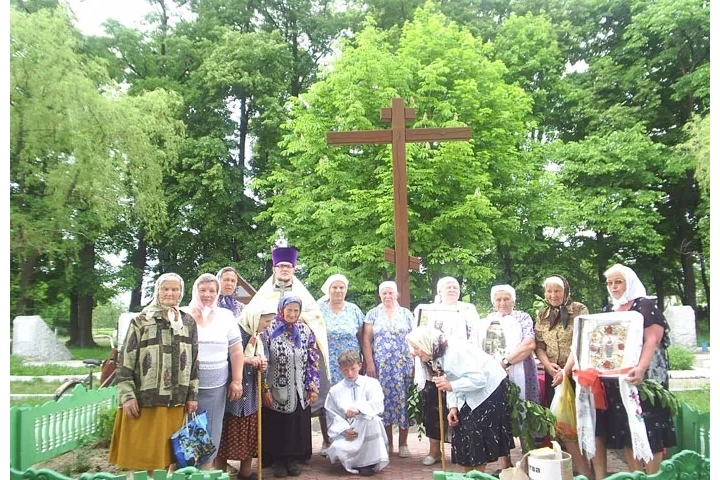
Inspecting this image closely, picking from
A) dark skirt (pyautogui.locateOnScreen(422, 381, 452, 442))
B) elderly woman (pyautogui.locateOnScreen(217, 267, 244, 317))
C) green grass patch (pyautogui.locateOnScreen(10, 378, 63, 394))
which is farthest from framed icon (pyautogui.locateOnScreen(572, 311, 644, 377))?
green grass patch (pyautogui.locateOnScreen(10, 378, 63, 394))

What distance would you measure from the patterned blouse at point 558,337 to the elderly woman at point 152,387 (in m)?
2.54

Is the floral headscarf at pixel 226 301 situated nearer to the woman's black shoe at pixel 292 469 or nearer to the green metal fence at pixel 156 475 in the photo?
the woman's black shoe at pixel 292 469

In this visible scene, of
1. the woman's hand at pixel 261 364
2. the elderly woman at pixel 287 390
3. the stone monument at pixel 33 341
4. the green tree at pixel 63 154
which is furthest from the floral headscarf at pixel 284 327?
the stone monument at pixel 33 341

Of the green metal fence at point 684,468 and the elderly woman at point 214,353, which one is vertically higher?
the elderly woman at point 214,353

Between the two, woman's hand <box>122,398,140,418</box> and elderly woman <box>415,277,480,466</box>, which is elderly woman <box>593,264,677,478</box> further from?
woman's hand <box>122,398,140,418</box>

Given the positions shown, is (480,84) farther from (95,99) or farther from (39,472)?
(39,472)

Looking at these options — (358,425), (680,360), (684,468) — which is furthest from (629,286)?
(680,360)

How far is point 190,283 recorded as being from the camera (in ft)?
52.3

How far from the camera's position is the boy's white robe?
4.90m

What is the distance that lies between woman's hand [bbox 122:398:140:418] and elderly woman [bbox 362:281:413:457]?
2.01 metres

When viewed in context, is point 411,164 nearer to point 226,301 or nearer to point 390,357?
point 390,357

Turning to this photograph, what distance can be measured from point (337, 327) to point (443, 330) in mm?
958

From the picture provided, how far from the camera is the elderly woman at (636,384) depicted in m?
4.18

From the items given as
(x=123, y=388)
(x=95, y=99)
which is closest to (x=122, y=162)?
(x=95, y=99)
